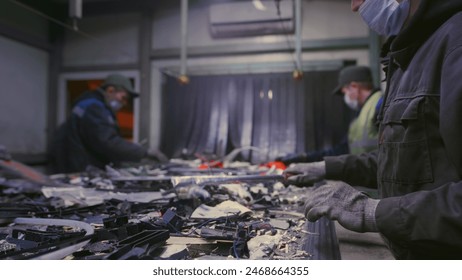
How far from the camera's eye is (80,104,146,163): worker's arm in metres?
2.94

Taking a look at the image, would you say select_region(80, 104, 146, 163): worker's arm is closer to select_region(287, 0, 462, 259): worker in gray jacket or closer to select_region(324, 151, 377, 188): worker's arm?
select_region(324, 151, 377, 188): worker's arm

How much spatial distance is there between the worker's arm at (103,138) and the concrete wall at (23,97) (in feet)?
5.15

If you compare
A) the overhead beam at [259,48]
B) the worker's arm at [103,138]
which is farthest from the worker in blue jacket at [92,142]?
the overhead beam at [259,48]

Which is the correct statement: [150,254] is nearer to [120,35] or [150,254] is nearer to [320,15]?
[320,15]

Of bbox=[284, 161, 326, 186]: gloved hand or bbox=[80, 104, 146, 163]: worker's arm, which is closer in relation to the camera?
bbox=[284, 161, 326, 186]: gloved hand

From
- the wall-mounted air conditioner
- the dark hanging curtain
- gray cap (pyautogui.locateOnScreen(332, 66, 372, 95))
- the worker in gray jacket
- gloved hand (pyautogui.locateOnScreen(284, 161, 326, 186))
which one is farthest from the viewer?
the wall-mounted air conditioner

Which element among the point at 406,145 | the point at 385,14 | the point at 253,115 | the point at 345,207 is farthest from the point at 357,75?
the point at 345,207

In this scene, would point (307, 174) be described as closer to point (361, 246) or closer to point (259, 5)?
point (361, 246)

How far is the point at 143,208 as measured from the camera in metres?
1.22

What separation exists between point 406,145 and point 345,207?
0.68 feet

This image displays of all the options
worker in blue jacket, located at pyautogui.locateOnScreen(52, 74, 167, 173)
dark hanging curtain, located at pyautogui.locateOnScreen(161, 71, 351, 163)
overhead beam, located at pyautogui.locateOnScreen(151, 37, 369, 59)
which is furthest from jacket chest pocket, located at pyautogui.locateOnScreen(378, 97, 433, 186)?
overhead beam, located at pyautogui.locateOnScreen(151, 37, 369, 59)

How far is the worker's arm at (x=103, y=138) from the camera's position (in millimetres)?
2936

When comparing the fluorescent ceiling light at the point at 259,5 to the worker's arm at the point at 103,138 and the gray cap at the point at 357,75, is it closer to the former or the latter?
the gray cap at the point at 357,75

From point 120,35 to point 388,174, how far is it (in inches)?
176
